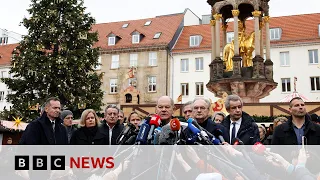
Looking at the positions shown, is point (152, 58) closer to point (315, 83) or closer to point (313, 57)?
point (313, 57)

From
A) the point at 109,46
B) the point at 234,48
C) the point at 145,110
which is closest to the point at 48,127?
A: the point at 234,48

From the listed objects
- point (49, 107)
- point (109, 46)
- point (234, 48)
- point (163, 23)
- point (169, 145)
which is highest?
point (163, 23)

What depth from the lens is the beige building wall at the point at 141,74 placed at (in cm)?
3881

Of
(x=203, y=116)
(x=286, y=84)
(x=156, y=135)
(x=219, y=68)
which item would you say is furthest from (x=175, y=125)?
(x=286, y=84)

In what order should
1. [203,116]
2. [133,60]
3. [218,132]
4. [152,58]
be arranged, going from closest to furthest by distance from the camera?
1. [218,132]
2. [203,116]
3. [152,58]
4. [133,60]

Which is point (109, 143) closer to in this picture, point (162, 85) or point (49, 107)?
point (49, 107)

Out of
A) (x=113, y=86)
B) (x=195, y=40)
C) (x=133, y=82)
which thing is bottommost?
(x=113, y=86)

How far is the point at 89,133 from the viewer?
599 cm

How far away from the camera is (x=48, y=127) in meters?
5.30

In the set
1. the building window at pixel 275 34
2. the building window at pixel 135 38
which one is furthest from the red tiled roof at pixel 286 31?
the building window at pixel 135 38

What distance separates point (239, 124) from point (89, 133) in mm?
2308

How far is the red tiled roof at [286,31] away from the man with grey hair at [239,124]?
3273 cm

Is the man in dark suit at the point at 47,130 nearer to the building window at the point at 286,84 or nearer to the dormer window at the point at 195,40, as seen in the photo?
the building window at the point at 286,84

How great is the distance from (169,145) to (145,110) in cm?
1606
